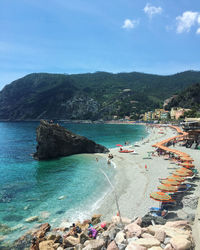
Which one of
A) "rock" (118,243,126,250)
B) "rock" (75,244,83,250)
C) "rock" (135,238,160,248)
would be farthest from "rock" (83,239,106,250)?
"rock" (135,238,160,248)

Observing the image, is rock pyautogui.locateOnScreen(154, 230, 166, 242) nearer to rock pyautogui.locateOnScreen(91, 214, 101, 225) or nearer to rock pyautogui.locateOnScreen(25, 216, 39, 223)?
rock pyautogui.locateOnScreen(91, 214, 101, 225)

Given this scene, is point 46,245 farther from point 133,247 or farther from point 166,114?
point 166,114

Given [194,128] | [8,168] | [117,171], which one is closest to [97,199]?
[117,171]

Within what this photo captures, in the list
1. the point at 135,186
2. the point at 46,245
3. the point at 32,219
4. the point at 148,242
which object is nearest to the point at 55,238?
the point at 46,245

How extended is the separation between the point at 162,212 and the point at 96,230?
5.24 metres

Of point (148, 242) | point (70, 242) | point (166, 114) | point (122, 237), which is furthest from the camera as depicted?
point (166, 114)

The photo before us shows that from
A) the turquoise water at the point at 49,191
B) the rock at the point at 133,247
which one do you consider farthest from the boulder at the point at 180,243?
the turquoise water at the point at 49,191

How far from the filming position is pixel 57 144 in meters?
39.6

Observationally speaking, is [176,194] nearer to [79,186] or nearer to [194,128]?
[79,186]

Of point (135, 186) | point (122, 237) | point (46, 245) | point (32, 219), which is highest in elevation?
point (122, 237)

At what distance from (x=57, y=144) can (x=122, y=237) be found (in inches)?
1288

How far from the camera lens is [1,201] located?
18.2 meters

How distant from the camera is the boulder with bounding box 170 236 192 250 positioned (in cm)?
741

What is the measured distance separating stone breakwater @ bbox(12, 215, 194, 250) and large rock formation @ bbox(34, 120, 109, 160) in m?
26.0
